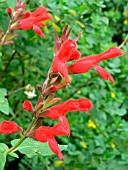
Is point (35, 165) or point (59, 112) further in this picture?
point (35, 165)

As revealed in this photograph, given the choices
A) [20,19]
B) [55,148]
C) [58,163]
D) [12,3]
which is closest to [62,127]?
[55,148]

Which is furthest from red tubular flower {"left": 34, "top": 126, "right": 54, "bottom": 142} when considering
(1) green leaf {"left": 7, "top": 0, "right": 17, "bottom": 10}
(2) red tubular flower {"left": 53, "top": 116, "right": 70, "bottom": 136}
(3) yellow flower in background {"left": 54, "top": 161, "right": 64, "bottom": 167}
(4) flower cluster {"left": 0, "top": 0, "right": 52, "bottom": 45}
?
(3) yellow flower in background {"left": 54, "top": 161, "right": 64, "bottom": 167}

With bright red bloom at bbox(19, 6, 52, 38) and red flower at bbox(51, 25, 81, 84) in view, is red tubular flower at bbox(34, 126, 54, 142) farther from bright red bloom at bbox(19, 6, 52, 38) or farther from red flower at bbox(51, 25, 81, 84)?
bright red bloom at bbox(19, 6, 52, 38)

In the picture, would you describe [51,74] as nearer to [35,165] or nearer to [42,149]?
[42,149]

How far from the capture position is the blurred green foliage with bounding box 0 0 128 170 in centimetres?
250

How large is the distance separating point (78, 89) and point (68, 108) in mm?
1426

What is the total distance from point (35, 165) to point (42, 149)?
968 millimetres

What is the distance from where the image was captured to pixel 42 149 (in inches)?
60.5

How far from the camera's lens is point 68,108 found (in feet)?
4.39

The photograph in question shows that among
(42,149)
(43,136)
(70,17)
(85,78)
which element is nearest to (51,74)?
(43,136)

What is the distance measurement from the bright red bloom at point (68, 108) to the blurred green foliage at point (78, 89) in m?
1.01

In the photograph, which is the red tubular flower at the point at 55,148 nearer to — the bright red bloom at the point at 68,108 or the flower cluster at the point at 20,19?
the bright red bloom at the point at 68,108

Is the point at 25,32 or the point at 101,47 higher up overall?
the point at 25,32

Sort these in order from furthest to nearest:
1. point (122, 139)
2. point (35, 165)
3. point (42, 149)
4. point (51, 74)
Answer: point (122, 139) < point (35, 165) < point (42, 149) < point (51, 74)
